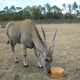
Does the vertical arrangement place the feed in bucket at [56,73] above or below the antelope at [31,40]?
below

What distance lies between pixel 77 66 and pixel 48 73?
5.51 ft

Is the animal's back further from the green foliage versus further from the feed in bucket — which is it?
the green foliage

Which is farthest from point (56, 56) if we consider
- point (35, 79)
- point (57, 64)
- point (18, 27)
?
point (35, 79)

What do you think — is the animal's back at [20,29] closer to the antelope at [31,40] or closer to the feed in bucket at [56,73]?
the antelope at [31,40]

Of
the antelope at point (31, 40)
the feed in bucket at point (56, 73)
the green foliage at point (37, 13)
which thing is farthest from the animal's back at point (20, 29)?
the green foliage at point (37, 13)

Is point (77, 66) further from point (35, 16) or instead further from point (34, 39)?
point (35, 16)

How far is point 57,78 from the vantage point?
6.06 m

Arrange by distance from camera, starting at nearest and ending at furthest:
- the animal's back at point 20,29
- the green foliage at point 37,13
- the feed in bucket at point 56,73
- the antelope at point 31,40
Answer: the antelope at point 31,40 < the feed in bucket at point 56,73 < the animal's back at point 20,29 < the green foliage at point 37,13

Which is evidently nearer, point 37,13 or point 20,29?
point 20,29

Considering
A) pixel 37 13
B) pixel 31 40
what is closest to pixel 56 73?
pixel 31 40

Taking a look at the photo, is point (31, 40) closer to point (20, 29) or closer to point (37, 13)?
point (20, 29)

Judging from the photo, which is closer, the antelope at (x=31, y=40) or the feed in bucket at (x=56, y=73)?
the antelope at (x=31, y=40)

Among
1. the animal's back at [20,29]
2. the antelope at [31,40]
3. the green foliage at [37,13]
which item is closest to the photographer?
the antelope at [31,40]

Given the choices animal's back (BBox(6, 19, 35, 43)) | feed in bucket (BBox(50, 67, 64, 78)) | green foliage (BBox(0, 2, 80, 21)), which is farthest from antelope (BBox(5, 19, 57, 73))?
green foliage (BBox(0, 2, 80, 21))
